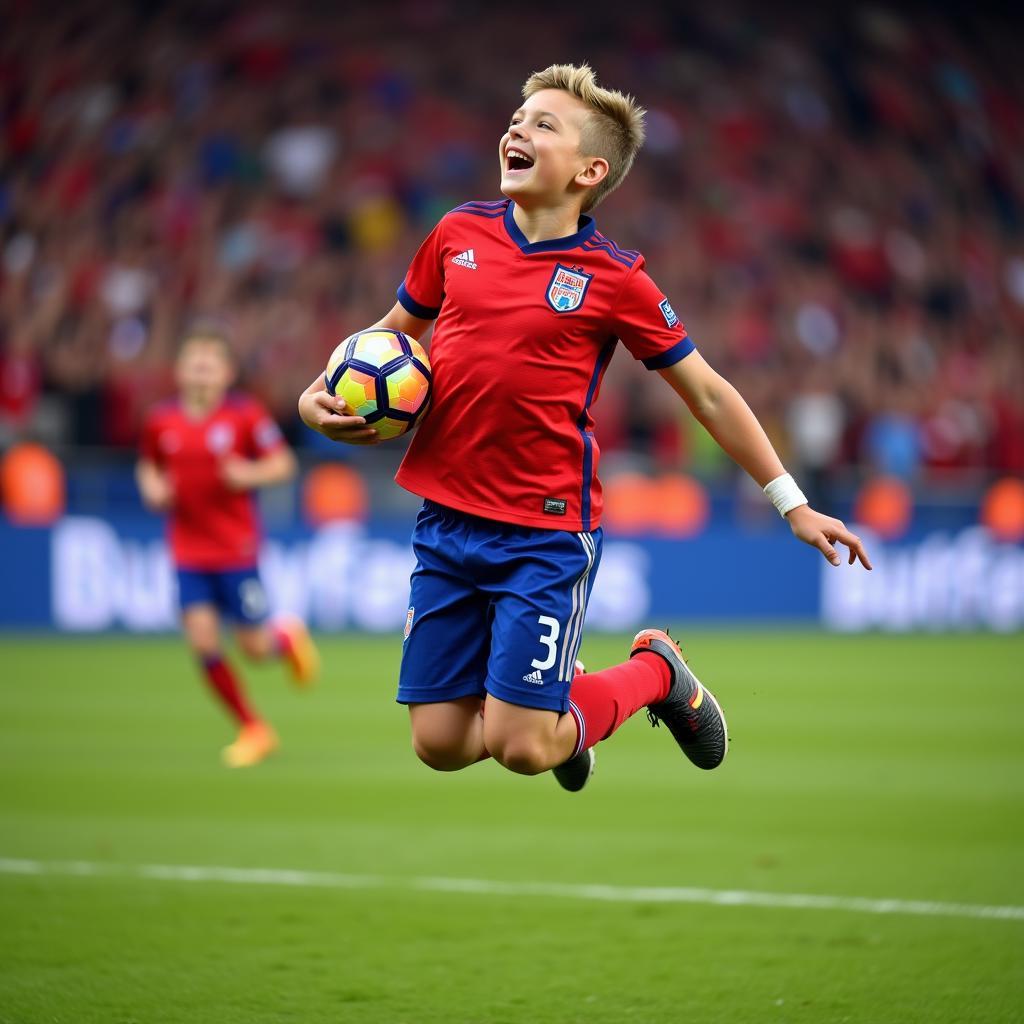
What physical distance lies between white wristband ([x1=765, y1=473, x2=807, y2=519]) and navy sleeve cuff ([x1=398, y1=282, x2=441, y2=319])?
47.2 inches

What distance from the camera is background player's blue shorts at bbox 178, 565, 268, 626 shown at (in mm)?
9680

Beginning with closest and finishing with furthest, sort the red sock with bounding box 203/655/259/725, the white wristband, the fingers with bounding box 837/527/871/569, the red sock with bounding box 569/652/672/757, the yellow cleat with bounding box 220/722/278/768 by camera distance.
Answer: the fingers with bounding box 837/527/871/569 < the white wristband < the red sock with bounding box 569/652/672/757 < the red sock with bounding box 203/655/259/725 < the yellow cleat with bounding box 220/722/278/768

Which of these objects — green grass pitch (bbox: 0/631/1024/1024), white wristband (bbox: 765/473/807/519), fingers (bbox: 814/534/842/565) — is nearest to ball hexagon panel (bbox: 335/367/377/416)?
white wristband (bbox: 765/473/807/519)

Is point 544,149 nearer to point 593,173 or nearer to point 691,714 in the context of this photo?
point 593,173

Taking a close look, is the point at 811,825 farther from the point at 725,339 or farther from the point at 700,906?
the point at 725,339

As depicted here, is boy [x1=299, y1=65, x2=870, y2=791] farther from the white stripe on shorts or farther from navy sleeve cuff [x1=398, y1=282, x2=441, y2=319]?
navy sleeve cuff [x1=398, y1=282, x2=441, y2=319]

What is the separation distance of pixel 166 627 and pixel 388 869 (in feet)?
34.5

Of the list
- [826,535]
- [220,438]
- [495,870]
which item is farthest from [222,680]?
[826,535]

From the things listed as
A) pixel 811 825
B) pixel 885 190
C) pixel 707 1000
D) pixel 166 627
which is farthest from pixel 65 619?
pixel 885 190

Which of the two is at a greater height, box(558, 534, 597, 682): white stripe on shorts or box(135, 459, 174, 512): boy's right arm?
box(135, 459, 174, 512): boy's right arm

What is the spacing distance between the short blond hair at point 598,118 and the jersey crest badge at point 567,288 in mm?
277

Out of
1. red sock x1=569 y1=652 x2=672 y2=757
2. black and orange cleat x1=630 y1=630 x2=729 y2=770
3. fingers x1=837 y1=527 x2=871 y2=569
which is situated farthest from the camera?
black and orange cleat x1=630 y1=630 x2=729 y2=770

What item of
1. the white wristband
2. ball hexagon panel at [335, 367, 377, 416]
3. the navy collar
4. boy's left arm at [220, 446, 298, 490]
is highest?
the navy collar

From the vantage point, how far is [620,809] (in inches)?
324
